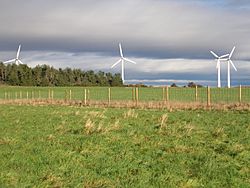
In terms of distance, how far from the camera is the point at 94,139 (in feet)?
42.3

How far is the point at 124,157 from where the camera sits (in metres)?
10.5

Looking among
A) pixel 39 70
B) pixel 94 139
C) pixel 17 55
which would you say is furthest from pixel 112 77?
pixel 94 139

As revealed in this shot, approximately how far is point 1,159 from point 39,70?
122m

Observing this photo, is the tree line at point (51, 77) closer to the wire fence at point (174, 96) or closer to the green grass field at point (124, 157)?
the wire fence at point (174, 96)

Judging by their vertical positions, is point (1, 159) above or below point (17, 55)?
below

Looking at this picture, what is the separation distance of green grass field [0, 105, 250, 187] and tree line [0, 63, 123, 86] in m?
110

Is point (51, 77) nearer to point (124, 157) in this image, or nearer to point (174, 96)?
point (174, 96)

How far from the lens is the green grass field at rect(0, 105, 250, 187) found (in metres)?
8.65

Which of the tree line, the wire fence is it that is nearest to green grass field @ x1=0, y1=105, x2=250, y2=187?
the wire fence

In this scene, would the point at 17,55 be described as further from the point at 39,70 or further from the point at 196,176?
the point at 196,176

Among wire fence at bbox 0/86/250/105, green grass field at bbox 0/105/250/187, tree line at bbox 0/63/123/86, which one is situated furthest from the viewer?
tree line at bbox 0/63/123/86

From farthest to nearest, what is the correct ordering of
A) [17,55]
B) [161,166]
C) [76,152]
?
1. [17,55]
2. [76,152]
3. [161,166]

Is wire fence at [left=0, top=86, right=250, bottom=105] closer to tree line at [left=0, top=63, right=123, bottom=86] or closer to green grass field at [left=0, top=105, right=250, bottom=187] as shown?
green grass field at [left=0, top=105, right=250, bottom=187]

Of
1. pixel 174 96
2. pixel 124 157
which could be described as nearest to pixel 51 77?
pixel 174 96
